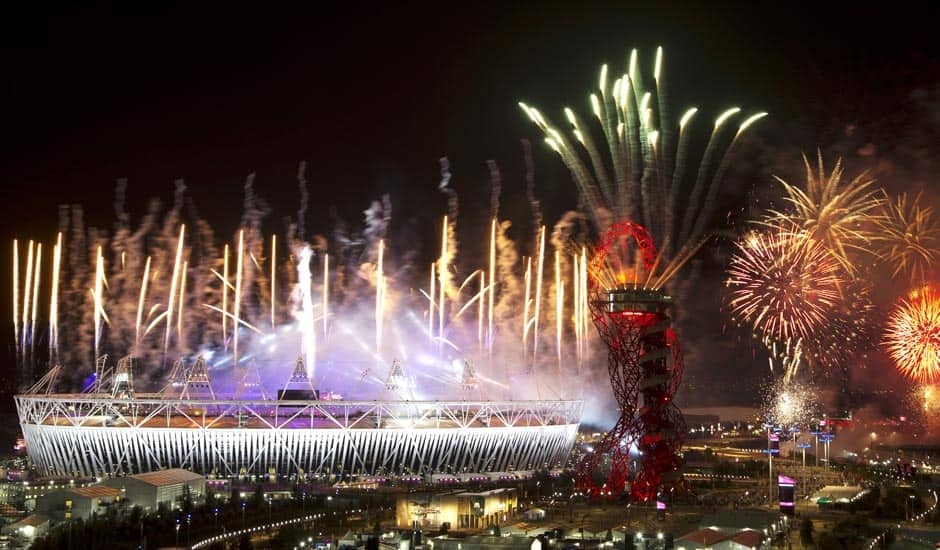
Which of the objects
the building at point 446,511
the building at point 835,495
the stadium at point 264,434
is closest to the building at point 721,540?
the building at point 446,511

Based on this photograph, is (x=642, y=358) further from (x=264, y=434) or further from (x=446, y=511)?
(x=264, y=434)

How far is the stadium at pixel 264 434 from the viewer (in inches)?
3164

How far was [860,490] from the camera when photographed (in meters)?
71.9

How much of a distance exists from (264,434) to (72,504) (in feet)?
75.4

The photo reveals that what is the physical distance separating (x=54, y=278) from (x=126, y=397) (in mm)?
14786

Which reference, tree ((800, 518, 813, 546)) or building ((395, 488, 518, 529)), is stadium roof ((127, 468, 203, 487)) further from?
tree ((800, 518, 813, 546))

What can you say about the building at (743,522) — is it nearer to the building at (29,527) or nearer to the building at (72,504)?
the building at (72,504)

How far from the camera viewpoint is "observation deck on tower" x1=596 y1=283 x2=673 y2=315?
66125 millimetres

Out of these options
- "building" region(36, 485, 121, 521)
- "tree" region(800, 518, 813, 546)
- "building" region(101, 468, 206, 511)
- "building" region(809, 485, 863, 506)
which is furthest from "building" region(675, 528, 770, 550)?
"building" region(36, 485, 121, 521)

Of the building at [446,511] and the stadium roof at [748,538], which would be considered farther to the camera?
the building at [446,511]

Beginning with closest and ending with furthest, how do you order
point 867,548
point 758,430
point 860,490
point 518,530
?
point 867,548 < point 518,530 < point 860,490 < point 758,430

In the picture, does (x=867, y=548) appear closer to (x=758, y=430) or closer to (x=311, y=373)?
(x=311, y=373)

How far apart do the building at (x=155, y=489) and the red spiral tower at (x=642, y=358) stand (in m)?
28.9

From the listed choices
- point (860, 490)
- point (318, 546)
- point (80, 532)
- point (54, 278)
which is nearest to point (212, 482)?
point (54, 278)
